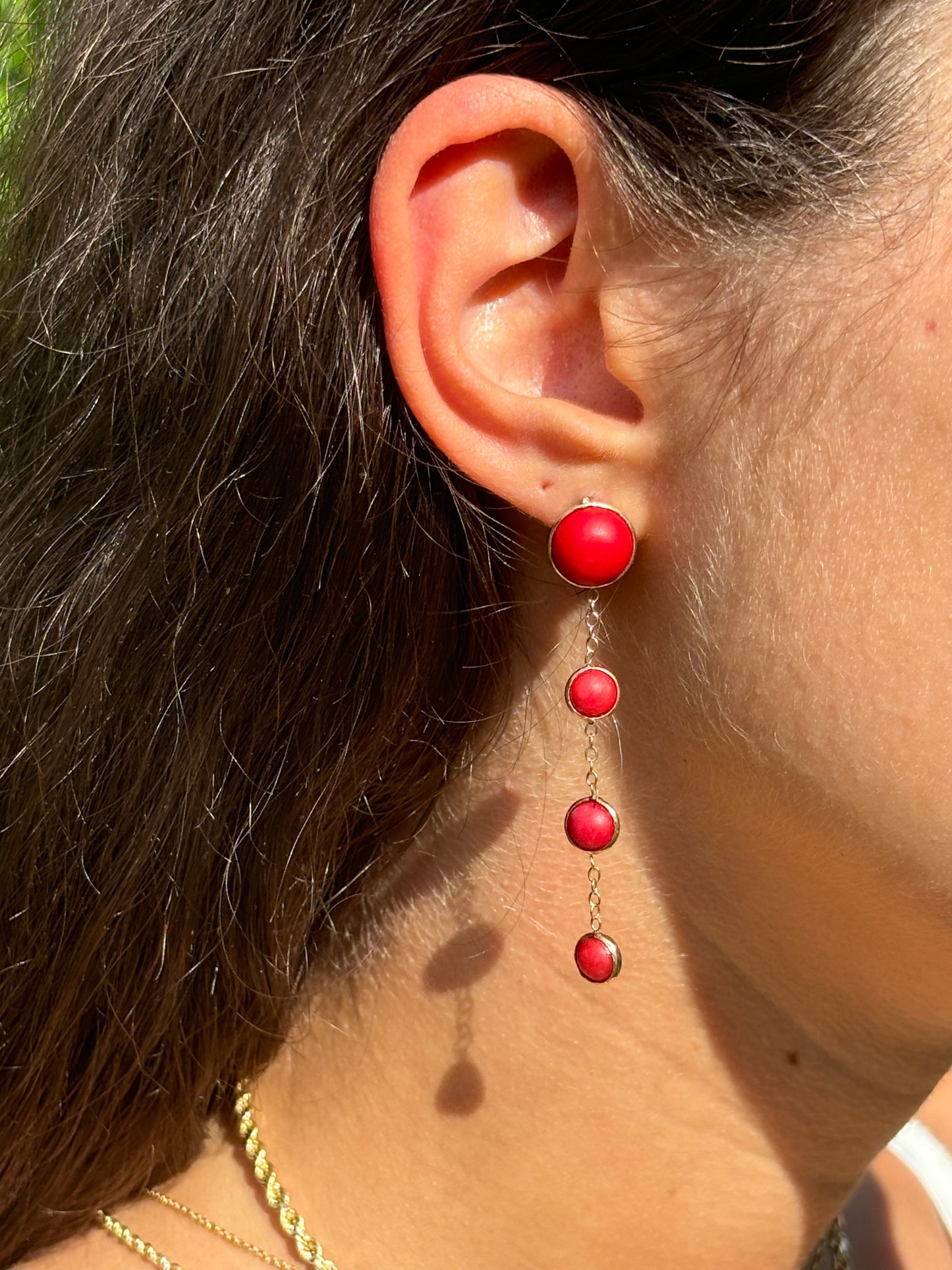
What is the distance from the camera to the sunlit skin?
947 mm

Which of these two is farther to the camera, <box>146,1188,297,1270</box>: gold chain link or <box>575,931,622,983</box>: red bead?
<box>146,1188,297,1270</box>: gold chain link

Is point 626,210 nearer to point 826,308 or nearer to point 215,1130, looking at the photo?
point 826,308

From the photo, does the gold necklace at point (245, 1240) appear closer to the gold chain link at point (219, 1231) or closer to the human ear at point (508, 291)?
the gold chain link at point (219, 1231)

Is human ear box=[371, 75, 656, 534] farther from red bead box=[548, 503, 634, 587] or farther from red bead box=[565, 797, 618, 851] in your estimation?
red bead box=[565, 797, 618, 851]

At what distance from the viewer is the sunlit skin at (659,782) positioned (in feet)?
3.11

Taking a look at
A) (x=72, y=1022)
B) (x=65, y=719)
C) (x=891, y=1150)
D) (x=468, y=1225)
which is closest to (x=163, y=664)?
(x=65, y=719)

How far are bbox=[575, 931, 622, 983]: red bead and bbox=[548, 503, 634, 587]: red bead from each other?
1.08 feet

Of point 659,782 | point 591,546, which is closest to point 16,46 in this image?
point 591,546

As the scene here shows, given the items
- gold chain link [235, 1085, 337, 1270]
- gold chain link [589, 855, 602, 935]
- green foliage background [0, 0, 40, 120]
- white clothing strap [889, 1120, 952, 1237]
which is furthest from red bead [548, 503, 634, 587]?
white clothing strap [889, 1120, 952, 1237]

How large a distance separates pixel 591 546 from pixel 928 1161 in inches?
60.6

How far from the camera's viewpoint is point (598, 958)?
3.43ft

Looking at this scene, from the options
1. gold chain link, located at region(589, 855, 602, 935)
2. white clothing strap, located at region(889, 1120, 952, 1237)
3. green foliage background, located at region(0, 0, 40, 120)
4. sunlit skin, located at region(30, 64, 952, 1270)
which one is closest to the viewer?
sunlit skin, located at region(30, 64, 952, 1270)

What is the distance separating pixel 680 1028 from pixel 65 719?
0.69m

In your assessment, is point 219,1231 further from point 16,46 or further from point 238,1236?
point 16,46
